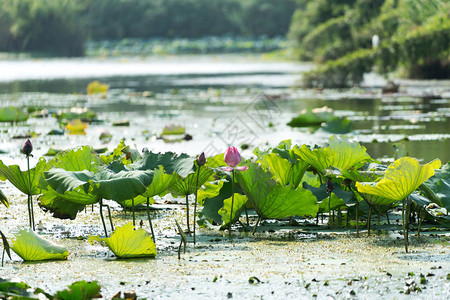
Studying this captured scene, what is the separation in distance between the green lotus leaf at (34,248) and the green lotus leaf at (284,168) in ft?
3.24

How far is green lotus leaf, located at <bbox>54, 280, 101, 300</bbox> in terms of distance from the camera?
2.30 meters

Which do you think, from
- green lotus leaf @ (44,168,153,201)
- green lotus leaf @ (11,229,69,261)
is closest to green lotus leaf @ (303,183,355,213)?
green lotus leaf @ (44,168,153,201)

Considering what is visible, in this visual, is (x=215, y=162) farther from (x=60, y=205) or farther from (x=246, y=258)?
(x=246, y=258)

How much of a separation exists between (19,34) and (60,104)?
32.8 m

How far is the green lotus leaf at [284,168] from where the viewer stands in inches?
137

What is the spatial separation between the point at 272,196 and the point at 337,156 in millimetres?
434

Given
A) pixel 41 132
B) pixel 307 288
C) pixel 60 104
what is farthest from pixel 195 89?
pixel 307 288

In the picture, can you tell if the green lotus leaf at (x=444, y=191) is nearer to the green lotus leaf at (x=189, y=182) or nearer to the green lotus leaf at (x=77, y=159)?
the green lotus leaf at (x=189, y=182)

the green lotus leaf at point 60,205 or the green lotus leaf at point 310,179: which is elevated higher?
the green lotus leaf at point 310,179

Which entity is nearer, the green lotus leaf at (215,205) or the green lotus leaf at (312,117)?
the green lotus leaf at (215,205)

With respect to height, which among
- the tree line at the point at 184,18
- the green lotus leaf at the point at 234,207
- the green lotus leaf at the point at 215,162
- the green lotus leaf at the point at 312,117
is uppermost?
the tree line at the point at 184,18

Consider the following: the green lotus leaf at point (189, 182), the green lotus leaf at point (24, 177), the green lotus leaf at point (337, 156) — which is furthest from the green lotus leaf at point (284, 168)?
the green lotus leaf at point (24, 177)

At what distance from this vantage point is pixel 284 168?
3.51m

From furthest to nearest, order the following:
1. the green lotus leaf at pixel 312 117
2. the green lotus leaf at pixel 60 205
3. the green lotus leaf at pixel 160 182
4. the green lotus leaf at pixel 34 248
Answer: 1. the green lotus leaf at pixel 312 117
2. the green lotus leaf at pixel 60 205
3. the green lotus leaf at pixel 160 182
4. the green lotus leaf at pixel 34 248
